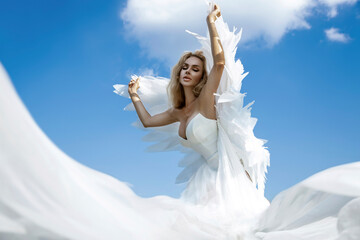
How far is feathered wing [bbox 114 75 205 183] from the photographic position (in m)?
3.72

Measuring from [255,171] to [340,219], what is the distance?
1352mm

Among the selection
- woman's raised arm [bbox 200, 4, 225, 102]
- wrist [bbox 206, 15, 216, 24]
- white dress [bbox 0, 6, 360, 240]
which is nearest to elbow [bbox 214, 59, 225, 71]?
woman's raised arm [bbox 200, 4, 225, 102]

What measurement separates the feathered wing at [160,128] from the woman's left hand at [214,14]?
0.96 meters

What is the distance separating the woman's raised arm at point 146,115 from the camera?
3.98 m

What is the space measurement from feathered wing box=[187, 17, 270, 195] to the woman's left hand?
0.07 metres

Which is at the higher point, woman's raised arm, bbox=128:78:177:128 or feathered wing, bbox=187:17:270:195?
woman's raised arm, bbox=128:78:177:128

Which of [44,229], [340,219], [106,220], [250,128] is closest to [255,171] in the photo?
[250,128]

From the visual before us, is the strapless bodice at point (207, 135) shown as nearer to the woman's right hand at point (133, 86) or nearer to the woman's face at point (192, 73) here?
the woman's face at point (192, 73)

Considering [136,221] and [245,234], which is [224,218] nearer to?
[245,234]

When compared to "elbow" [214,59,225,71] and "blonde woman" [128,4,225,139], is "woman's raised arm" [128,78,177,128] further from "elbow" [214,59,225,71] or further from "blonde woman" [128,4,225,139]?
"elbow" [214,59,225,71]

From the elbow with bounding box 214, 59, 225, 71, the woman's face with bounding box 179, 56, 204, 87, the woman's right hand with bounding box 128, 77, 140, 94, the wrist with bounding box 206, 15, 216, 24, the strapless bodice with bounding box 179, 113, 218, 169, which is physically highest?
the woman's right hand with bounding box 128, 77, 140, 94

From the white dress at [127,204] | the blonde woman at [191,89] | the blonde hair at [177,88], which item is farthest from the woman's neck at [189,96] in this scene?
the white dress at [127,204]

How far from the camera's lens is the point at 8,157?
163 cm

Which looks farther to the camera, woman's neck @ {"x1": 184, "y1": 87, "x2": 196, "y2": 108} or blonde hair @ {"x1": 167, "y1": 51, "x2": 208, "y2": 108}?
blonde hair @ {"x1": 167, "y1": 51, "x2": 208, "y2": 108}
